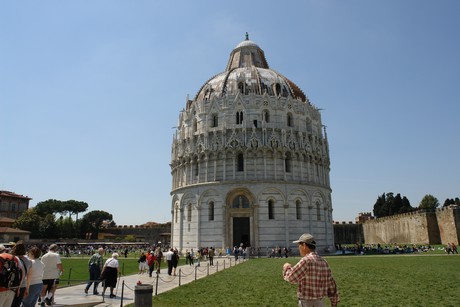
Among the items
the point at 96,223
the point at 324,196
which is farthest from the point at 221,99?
the point at 96,223

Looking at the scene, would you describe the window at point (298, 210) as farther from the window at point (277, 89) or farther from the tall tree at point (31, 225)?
the tall tree at point (31, 225)

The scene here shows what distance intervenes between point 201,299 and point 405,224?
6214 centimetres

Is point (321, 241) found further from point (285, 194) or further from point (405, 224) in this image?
point (405, 224)

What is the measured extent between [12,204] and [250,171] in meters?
81.2

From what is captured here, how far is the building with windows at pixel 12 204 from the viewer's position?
9162cm

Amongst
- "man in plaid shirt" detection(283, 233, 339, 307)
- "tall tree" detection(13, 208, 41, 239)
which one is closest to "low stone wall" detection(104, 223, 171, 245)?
"tall tree" detection(13, 208, 41, 239)

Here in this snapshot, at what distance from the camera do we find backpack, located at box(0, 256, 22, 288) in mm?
6467

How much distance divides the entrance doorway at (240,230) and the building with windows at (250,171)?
107mm

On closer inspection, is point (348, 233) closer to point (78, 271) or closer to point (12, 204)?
point (78, 271)

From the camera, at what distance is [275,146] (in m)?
39.9

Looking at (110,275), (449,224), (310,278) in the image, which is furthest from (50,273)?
(449,224)

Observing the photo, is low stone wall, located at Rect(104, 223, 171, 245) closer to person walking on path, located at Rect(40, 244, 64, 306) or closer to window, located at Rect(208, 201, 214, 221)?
window, located at Rect(208, 201, 214, 221)

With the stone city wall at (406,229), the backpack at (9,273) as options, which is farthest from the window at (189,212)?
the stone city wall at (406,229)

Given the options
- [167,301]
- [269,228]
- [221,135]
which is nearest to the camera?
[167,301]
